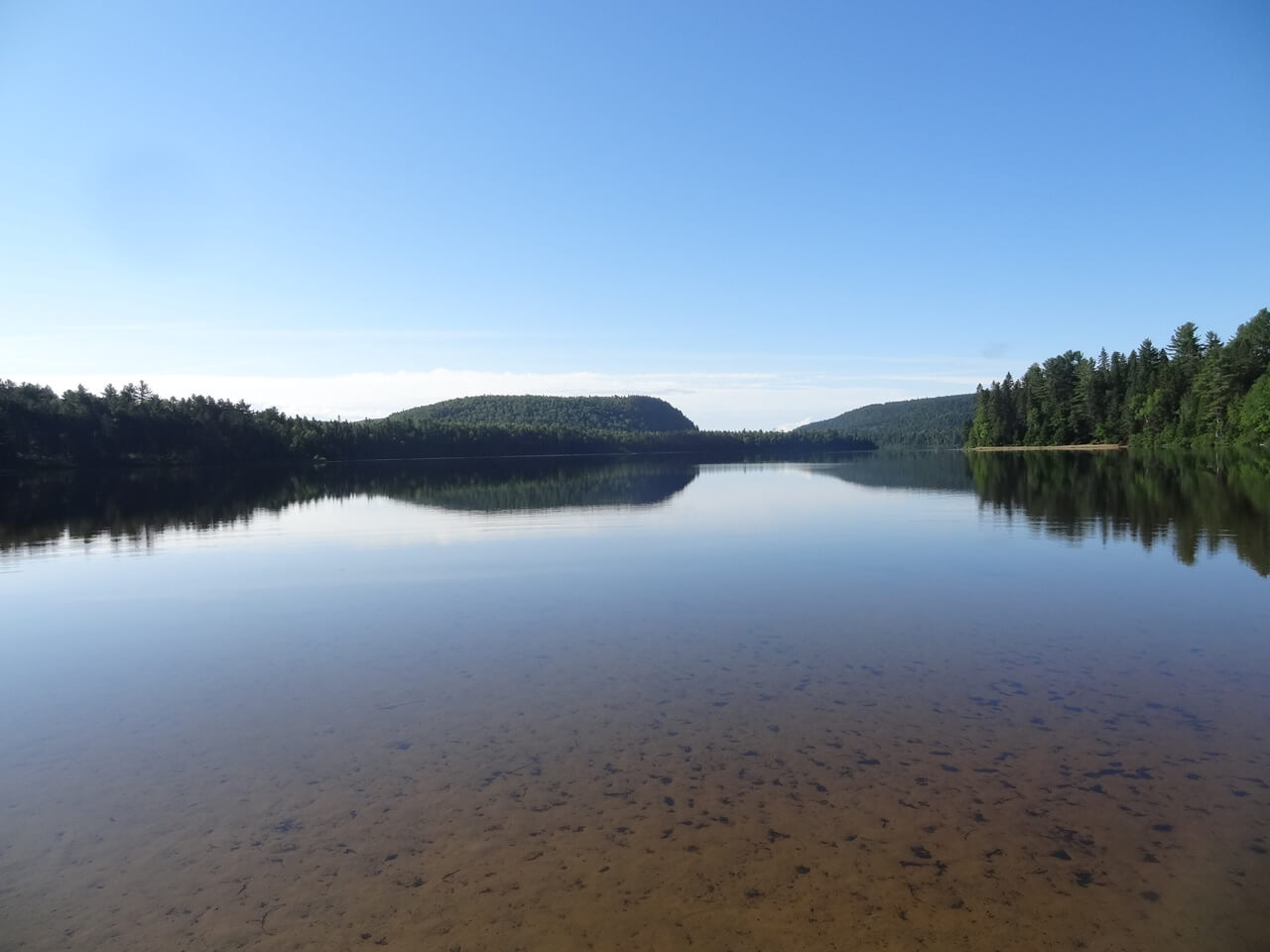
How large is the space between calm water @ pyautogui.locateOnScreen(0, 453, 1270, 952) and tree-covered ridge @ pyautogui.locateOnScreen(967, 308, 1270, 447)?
287 ft

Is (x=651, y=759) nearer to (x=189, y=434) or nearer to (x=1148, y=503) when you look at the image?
(x=1148, y=503)

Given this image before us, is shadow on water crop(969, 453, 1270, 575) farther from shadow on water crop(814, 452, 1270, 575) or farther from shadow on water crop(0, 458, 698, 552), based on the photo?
shadow on water crop(0, 458, 698, 552)

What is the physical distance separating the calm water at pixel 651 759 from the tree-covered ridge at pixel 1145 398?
87.5m

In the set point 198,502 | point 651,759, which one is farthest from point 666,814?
point 198,502

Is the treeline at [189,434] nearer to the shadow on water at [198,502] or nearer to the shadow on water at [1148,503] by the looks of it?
the shadow on water at [198,502]

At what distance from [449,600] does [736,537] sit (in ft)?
39.4

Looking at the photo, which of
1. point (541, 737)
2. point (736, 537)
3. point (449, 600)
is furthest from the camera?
point (736, 537)

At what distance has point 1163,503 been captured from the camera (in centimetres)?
3147

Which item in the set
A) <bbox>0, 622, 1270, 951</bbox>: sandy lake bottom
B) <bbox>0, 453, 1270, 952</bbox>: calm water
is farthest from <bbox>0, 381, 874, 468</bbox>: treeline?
<bbox>0, 622, 1270, 951</bbox>: sandy lake bottom

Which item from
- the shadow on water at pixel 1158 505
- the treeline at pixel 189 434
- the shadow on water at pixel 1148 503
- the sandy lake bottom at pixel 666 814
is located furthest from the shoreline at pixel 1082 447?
the sandy lake bottom at pixel 666 814

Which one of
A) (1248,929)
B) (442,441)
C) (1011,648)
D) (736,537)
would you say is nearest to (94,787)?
(1248,929)

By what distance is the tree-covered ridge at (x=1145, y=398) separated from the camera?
89.8m

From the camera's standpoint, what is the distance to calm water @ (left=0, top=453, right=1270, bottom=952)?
19.1 ft

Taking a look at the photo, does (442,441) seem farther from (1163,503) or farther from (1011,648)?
(1011,648)
